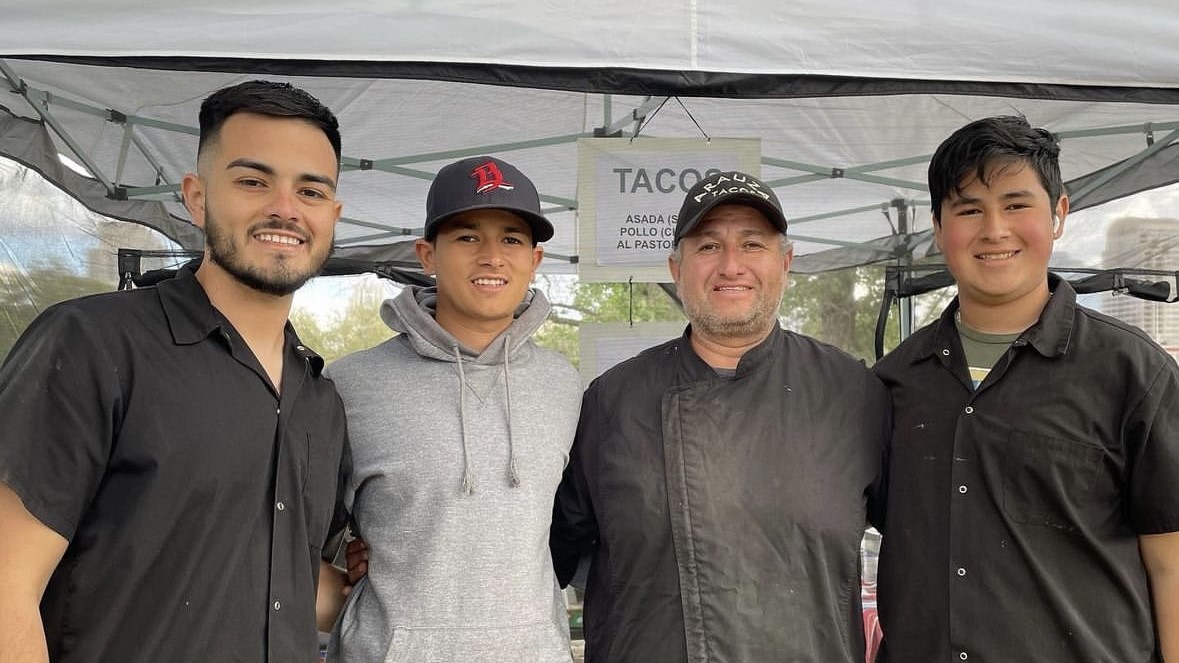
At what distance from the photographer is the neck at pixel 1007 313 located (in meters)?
1.92

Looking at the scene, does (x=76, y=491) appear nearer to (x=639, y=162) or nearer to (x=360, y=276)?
(x=639, y=162)

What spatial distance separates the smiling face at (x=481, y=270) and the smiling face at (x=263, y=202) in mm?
318

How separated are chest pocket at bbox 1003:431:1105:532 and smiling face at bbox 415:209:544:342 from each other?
1064mm

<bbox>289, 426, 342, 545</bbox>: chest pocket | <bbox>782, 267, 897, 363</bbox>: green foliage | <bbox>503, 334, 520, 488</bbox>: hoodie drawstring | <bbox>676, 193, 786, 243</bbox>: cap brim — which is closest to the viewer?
<bbox>289, 426, 342, 545</bbox>: chest pocket

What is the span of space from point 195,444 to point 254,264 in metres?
0.34

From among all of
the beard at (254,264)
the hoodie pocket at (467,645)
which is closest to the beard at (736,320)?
the hoodie pocket at (467,645)

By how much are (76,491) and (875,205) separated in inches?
176

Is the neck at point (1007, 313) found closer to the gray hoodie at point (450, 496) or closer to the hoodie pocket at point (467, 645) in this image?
the gray hoodie at point (450, 496)

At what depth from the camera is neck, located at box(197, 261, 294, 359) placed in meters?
1.67

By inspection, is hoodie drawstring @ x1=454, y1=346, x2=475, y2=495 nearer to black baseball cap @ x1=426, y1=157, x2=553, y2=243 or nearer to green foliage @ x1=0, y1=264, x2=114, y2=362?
black baseball cap @ x1=426, y1=157, x2=553, y2=243

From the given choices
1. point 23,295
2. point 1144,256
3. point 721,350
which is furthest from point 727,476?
point 1144,256

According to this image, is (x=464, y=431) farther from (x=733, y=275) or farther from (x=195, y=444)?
(x=733, y=275)

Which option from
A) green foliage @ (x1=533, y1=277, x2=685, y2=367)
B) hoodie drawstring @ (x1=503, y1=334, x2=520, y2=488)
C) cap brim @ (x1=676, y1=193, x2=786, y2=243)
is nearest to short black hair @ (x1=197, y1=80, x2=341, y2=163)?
hoodie drawstring @ (x1=503, y1=334, x2=520, y2=488)

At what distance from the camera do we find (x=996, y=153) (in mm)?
1895
